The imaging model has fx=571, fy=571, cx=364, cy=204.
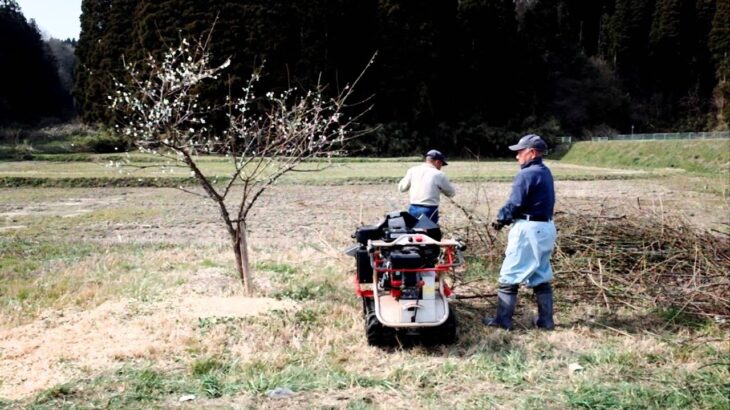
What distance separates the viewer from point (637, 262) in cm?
589

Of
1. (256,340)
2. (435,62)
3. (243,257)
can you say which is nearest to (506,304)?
(256,340)

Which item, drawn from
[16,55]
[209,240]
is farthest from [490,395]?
[16,55]

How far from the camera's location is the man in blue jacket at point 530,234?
14.8ft

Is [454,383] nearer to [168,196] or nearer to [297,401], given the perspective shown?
[297,401]

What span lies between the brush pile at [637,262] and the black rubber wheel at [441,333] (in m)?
1.68

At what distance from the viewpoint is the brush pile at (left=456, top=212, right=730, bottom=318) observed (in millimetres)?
4961

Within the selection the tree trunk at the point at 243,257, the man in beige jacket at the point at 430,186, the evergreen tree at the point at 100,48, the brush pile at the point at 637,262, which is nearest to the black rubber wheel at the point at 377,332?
the tree trunk at the point at 243,257

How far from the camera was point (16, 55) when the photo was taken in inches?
1470

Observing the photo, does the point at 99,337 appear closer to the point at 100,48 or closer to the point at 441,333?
the point at 441,333

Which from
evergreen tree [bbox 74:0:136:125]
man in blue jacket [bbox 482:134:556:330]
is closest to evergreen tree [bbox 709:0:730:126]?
evergreen tree [bbox 74:0:136:125]

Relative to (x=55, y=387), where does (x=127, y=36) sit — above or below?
above

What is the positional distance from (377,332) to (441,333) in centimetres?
47

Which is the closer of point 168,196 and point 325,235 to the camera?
point 325,235

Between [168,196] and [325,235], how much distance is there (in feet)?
27.6
